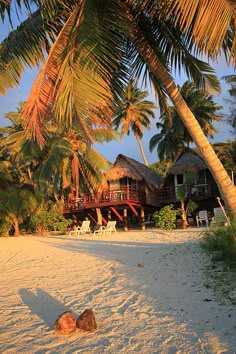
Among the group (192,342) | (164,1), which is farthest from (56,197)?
(192,342)

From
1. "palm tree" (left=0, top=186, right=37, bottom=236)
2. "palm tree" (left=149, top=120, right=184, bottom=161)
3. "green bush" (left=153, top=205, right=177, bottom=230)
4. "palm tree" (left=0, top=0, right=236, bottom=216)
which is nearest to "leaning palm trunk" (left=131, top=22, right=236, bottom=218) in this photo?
"palm tree" (left=0, top=0, right=236, bottom=216)

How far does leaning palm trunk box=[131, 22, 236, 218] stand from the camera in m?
7.46

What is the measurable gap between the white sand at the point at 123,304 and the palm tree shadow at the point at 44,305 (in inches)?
0.6

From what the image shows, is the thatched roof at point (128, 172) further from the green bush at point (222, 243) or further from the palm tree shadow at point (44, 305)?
the palm tree shadow at point (44, 305)

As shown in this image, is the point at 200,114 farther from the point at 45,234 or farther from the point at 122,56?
the point at 122,56

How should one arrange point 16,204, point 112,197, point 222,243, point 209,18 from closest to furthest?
1. point 209,18
2. point 222,243
3. point 16,204
4. point 112,197

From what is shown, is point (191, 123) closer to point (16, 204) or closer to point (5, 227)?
point (16, 204)

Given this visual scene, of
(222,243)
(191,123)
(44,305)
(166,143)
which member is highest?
(166,143)

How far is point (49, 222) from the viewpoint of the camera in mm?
25641

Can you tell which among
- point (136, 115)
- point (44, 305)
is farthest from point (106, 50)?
point (136, 115)

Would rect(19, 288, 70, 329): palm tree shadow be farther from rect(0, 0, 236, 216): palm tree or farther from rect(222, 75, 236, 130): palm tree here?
rect(222, 75, 236, 130): palm tree

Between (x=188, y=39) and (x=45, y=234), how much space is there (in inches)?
798

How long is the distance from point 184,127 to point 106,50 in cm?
2683

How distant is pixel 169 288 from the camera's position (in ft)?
23.1
